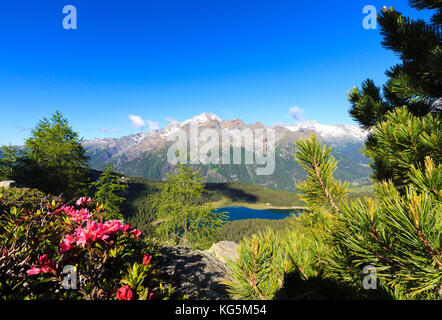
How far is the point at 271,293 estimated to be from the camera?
5.69 ft

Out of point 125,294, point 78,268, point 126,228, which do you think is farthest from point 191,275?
point 125,294

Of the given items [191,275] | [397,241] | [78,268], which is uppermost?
[397,241]

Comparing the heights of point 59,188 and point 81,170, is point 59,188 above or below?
below

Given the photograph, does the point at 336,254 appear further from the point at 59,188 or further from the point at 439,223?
the point at 59,188

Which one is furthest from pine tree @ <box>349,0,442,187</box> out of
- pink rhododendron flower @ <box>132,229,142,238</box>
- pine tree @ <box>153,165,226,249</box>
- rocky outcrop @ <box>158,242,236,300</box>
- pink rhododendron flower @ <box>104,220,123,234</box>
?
pine tree @ <box>153,165,226,249</box>

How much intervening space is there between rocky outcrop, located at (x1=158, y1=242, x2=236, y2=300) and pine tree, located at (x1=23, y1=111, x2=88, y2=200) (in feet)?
66.5

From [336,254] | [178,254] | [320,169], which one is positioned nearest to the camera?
[336,254]

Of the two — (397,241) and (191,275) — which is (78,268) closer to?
(397,241)

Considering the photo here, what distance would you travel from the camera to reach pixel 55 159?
20.6 m

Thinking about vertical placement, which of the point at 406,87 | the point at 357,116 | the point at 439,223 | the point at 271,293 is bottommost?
the point at 271,293

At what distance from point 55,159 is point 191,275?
23.6m

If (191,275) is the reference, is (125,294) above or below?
above
